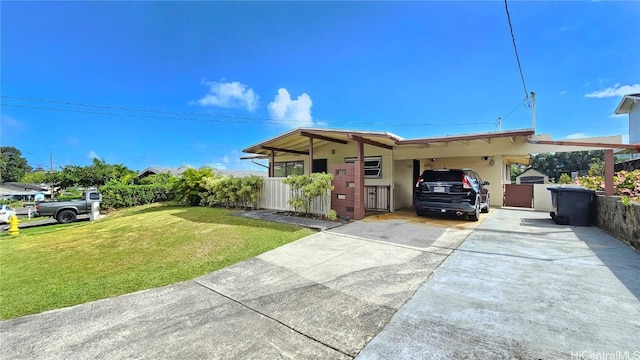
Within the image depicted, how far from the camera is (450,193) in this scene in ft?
25.3

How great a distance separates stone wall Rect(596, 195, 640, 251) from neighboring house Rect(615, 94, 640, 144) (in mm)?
13211

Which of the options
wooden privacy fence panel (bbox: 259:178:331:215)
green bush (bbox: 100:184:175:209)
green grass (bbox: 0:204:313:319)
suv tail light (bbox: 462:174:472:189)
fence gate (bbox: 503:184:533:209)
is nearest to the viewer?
green grass (bbox: 0:204:313:319)

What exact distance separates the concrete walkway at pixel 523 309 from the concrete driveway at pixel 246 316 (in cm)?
27

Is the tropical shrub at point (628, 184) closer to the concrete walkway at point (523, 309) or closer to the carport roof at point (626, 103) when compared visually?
the concrete walkway at point (523, 309)

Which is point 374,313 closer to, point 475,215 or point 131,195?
point 475,215

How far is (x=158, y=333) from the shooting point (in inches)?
96.3

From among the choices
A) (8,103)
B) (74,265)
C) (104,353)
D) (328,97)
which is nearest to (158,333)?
(104,353)

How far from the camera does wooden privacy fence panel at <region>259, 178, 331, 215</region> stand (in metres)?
9.74

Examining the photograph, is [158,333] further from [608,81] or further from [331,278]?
[608,81]

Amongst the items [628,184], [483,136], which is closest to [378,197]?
[483,136]

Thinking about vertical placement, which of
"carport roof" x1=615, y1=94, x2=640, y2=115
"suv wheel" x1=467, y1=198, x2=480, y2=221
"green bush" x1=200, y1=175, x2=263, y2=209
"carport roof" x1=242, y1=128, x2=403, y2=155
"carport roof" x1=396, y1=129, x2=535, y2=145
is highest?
"carport roof" x1=615, y1=94, x2=640, y2=115

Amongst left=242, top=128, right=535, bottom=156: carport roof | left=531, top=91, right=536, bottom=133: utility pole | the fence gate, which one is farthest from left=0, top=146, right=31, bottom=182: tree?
left=531, top=91, right=536, bottom=133: utility pole

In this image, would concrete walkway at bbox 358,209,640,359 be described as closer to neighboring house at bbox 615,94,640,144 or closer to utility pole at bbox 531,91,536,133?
utility pole at bbox 531,91,536,133

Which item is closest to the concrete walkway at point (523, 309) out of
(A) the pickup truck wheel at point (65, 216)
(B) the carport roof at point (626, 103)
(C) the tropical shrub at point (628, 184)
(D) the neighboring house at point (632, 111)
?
(C) the tropical shrub at point (628, 184)
